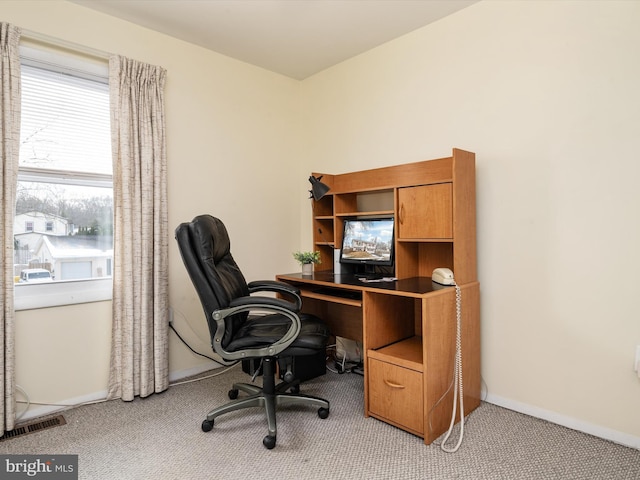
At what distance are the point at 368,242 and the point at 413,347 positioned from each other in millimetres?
799

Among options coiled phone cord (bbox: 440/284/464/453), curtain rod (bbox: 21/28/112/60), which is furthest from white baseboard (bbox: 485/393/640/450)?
curtain rod (bbox: 21/28/112/60)

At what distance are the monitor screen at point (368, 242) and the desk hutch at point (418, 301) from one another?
0.30 feet

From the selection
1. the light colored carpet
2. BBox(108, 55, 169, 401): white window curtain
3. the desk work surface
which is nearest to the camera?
the light colored carpet

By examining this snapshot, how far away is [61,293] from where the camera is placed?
239 cm

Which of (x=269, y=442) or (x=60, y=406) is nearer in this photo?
(x=269, y=442)

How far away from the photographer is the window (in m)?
2.30

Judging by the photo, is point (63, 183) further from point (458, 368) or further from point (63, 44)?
point (458, 368)

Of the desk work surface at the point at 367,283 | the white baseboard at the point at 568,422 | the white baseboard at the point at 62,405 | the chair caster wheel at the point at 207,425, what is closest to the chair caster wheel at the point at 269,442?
the chair caster wheel at the point at 207,425

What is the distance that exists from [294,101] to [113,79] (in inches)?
64.7

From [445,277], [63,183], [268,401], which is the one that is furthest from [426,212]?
[63,183]

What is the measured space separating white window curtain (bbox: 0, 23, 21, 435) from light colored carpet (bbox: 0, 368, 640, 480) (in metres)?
0.25

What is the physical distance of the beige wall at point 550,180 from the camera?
1.91 meters

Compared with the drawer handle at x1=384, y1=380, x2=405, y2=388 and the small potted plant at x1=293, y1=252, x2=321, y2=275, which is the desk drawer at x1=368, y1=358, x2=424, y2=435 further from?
the small potted plant at x1=293, y1=252, x2=321, y2=275

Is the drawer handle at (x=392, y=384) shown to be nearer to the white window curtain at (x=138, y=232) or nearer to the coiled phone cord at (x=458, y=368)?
the coiled phone cord at (x=458, y=368)
